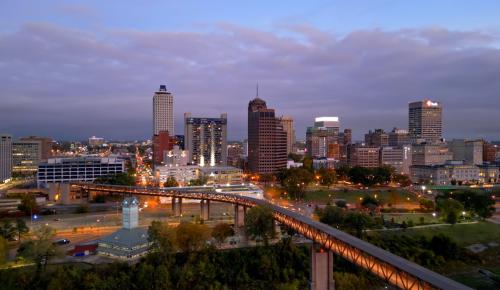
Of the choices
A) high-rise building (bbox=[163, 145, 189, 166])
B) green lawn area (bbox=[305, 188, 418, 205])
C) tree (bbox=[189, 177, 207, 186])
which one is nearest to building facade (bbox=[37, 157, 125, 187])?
tree (bbox=[189, 177, 207, 186])

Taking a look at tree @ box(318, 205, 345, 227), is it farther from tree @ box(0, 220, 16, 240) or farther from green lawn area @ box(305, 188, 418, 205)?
tree @ box(0, 220, 16, 240)

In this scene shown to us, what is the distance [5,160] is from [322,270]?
11924cm

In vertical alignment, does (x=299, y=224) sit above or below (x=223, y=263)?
above

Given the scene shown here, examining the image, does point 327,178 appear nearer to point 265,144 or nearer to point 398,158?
point 265,144

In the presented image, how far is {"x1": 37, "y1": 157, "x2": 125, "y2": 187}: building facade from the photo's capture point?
9569 centimetres

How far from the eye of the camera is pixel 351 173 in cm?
10488

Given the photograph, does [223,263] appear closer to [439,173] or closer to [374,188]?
[374,188]

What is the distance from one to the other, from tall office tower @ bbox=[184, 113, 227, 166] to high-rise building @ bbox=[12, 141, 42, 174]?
55.4m

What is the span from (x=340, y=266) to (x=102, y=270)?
23967 millimetres

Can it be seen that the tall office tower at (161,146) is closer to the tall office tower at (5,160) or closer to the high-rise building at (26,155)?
the high-rise building at (26,155)

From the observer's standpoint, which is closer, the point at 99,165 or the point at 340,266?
the point at 340,266

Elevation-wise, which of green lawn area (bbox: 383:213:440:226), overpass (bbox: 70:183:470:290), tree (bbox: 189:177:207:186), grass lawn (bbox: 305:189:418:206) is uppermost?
overpass (bbox: 70:183:470:290)

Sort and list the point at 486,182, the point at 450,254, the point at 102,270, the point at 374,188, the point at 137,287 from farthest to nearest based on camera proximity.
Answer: the point at 486,182, the point at 374,188, the point at 450,254, the point at 102,270, the point at 137,287

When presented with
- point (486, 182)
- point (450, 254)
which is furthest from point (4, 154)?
point (486, 182)
